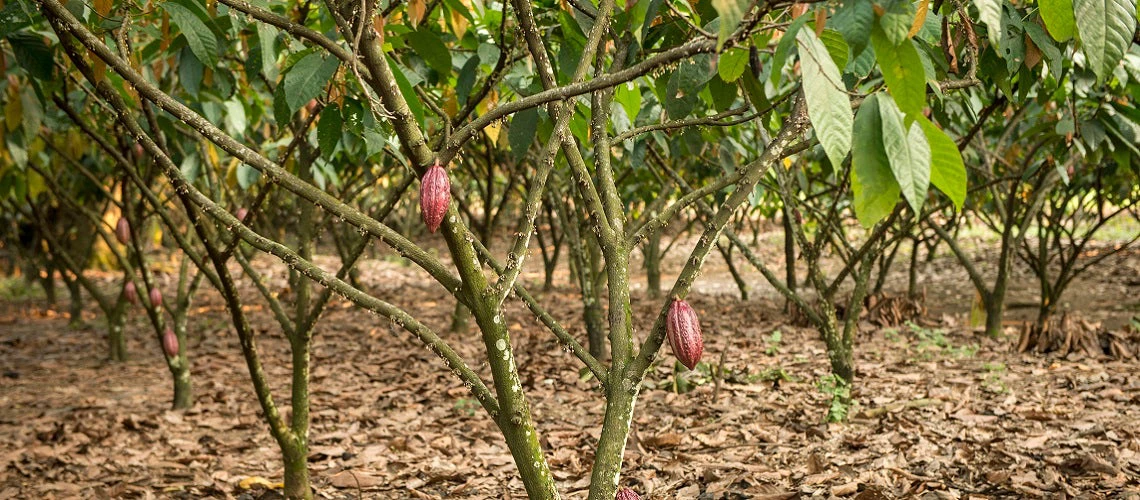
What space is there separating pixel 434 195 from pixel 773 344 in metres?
3.08

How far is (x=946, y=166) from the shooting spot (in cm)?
74

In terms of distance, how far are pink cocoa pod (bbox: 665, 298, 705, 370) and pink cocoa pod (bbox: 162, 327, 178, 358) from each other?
2468 millimetres

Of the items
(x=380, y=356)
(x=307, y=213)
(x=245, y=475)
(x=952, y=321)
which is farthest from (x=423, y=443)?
(x=952, y=321)

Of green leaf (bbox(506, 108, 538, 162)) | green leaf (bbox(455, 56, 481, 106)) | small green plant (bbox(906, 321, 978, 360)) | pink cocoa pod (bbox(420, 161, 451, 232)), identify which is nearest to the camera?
pink cocoa pod (bbox(420, 161, 451, 232))

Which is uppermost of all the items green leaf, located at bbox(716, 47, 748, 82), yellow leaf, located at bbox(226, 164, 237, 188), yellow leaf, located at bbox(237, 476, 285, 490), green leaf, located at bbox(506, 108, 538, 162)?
yellow leaf, located at bbox(226, 164, 237, 188)

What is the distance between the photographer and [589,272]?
12.7 feet

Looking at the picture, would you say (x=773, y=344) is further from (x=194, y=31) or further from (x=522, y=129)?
(x=194, y=31)

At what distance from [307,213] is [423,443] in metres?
0.81

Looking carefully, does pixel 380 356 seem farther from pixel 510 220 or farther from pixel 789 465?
pixel 510 220

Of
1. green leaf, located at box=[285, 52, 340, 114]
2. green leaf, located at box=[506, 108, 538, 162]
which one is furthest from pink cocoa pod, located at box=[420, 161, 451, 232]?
green leaf, located at box=[506, 108, 538, 162]

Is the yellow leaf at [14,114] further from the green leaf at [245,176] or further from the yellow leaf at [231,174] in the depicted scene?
the yellow leaf at [231,174]

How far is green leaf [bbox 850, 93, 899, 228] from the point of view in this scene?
708 mm

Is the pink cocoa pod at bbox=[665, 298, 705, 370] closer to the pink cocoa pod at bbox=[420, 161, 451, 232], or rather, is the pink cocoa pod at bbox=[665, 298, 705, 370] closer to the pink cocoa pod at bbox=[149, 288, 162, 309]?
the pink cocoa pod at bbox=[420, 161, 451, 232]

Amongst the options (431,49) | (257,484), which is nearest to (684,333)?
(431,49)
